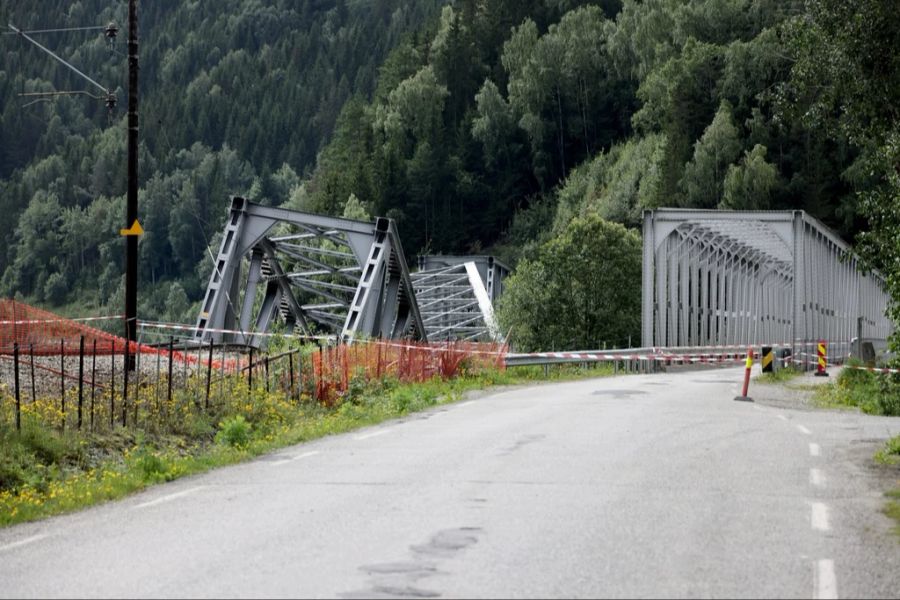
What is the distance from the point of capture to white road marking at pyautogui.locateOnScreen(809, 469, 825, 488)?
12312mm

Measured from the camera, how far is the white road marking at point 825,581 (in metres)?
7.66

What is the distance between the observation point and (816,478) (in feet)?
41.8

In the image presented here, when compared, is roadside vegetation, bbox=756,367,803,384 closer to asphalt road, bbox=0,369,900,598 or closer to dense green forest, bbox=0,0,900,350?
asphalt road, bbox=0,369,900,598

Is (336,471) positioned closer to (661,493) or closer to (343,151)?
(661,493)

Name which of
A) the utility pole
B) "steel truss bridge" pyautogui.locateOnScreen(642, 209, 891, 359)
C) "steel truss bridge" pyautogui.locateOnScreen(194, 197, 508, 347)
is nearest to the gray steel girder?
"steel truss bridge" pyautogui.locateOnScreen(194, 197, 508, 347)

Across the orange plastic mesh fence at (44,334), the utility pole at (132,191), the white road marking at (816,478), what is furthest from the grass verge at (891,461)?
the utility pole at (132,191)

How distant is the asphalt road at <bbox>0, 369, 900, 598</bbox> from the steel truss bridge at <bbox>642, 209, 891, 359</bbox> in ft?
59.4

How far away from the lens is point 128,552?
887 centimetres

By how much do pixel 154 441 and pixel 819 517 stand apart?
31.4 ft

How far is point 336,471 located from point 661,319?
3326 centimetres

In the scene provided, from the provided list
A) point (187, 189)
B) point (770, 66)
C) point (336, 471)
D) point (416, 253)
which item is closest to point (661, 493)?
point (336, 471)

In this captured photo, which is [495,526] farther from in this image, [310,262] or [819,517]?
[310,262]

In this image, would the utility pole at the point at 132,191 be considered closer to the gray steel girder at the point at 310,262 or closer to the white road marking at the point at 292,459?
the white road marking at the point at 292,459

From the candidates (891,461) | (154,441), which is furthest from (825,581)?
(154,441)
